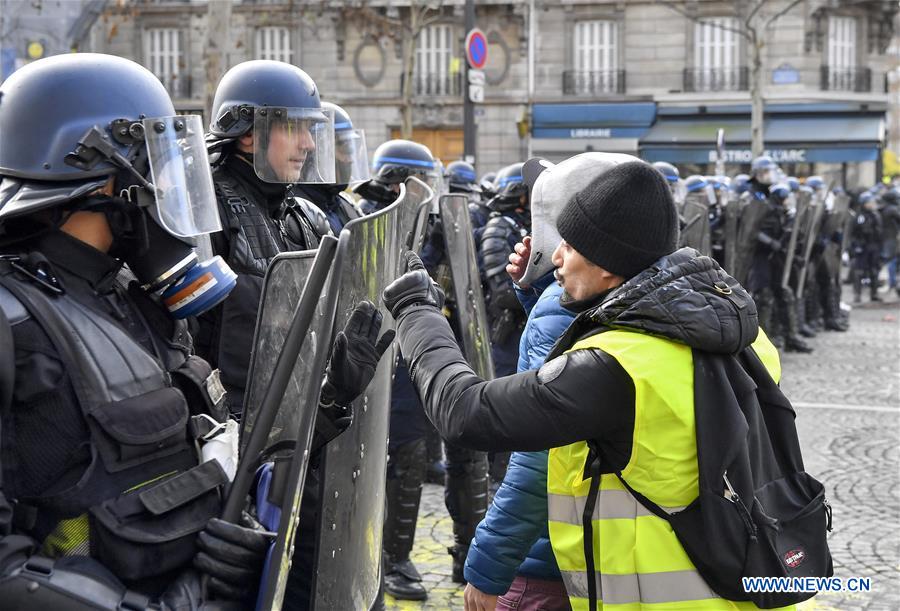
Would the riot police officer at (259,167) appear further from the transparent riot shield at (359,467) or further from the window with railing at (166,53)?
the window with railing at (166,53)

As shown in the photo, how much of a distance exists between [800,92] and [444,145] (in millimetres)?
9586

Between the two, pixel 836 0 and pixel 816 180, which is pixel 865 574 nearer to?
pixel 816 180

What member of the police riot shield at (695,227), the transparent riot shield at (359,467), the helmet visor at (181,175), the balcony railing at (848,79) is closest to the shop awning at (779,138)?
the balcony railing at (848,79)

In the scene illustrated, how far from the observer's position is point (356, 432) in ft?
7.14

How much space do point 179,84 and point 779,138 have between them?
16.8m

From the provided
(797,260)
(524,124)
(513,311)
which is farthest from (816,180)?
(513,311)

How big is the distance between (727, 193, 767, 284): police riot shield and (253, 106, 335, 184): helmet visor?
27.5 feet

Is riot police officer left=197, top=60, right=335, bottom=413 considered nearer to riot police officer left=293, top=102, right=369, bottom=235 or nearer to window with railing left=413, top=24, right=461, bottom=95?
riot police officer left=293, top=102, right=369, bottom=235

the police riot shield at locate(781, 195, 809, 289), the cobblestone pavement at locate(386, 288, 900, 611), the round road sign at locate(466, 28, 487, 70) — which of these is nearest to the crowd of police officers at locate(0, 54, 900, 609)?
the cobblestone pavement at locate(386, 288, 900, 611)

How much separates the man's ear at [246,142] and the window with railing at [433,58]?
92.7ft

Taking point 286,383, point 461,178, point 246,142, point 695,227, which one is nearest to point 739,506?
point 286,383

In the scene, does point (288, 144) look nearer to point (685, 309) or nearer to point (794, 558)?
point (685, 309)

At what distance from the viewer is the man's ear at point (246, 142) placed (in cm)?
332

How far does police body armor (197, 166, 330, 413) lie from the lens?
116 inches
